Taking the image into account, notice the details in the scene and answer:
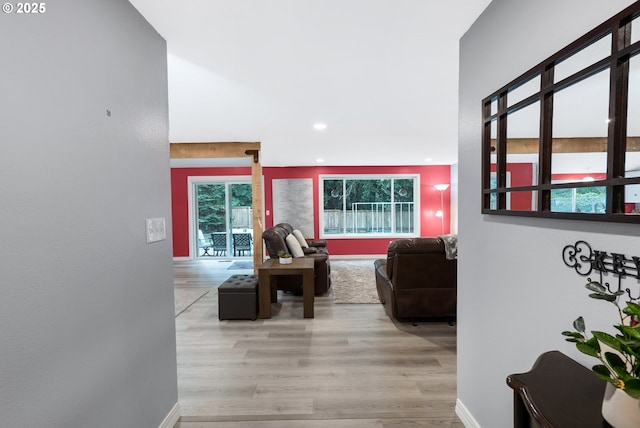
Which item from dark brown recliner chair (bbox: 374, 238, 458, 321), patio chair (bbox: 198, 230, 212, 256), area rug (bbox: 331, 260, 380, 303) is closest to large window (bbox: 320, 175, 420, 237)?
area rug (bbox: 331, 260, 380, 303)

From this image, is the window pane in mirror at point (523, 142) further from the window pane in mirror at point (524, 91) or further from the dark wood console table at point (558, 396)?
the dark wood console table at point (558, 396)

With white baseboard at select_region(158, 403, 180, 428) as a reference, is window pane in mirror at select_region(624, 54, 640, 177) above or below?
above

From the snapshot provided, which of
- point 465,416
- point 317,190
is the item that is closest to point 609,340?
point 465,416

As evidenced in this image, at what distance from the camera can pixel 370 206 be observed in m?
7.30

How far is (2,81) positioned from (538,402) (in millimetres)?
1803

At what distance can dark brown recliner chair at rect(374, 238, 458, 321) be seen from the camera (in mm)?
3002

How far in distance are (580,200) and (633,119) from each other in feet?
0.88

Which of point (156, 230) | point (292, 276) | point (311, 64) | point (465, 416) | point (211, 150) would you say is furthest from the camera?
point (211, 150)

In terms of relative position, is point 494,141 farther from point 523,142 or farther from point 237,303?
point 237,303

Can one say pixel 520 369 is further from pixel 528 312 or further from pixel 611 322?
pixel 611 322

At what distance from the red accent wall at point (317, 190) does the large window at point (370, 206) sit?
204 mm

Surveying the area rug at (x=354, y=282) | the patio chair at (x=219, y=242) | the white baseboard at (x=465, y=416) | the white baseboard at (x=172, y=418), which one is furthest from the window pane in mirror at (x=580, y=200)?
the patio chair at (x=219, y=242)

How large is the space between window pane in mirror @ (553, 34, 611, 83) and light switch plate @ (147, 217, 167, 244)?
199 cm

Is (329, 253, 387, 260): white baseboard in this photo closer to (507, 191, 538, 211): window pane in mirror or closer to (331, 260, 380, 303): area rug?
(331, 260, 380, 303): area rug
